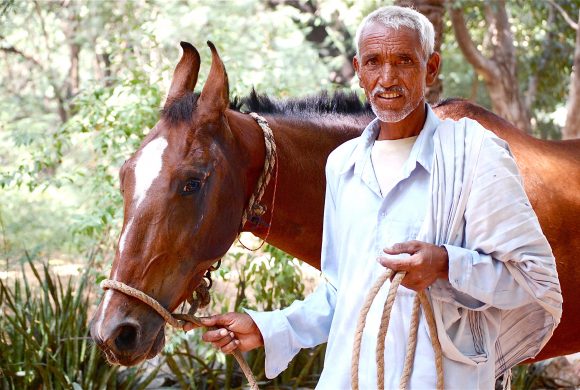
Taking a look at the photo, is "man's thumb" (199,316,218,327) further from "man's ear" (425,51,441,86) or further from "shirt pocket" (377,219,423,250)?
"man's ear" (425,51,441,86)

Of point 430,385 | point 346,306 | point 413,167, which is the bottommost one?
point 430,385

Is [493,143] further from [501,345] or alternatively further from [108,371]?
[108,371]

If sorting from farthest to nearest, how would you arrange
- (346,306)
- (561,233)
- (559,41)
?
(559,41)
(561,233)
(346,306)

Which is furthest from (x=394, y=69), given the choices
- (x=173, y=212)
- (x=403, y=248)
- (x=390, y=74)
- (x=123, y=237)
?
(x=123, y=237)

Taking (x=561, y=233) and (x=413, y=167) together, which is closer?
(x=413, y=167)

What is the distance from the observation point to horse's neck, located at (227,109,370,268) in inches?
127

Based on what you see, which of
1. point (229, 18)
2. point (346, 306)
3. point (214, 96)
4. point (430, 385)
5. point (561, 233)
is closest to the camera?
point (430, 385)

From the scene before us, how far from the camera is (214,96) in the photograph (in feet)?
9.43

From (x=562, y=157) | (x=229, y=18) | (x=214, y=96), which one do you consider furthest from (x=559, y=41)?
(x=214, y=96)

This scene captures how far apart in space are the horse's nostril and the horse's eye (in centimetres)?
49

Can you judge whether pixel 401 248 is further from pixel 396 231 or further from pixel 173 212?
pixel 173 212

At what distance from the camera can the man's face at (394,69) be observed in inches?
88.0

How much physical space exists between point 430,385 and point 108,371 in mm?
3544

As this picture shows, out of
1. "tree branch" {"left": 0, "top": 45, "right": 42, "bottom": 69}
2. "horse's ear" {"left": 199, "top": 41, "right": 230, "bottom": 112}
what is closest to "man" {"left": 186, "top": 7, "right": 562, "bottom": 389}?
"horse's ear" {"left": 199, "top": 41, "right": 230, "bottom": 112}
